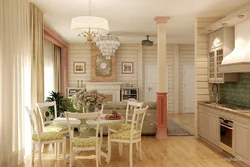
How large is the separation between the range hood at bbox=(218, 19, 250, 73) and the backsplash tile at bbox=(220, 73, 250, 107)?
0.52m

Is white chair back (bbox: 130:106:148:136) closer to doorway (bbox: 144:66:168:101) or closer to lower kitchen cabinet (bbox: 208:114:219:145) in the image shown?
lower kitchen cabinet (bbox: 208:114:219:145)

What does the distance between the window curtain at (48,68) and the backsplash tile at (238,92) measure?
518 centimetres

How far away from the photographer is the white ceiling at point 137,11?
477 centimetres

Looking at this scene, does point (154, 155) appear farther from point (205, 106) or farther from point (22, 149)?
point (22, 149)

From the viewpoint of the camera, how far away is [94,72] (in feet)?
32.3

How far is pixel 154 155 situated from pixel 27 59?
3.00 metres

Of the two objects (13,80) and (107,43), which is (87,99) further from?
(107,43)

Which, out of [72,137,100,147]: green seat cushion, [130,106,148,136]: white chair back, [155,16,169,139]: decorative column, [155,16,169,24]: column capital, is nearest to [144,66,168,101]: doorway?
[155,16,169,139]: decorative column

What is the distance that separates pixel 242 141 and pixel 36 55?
415 cm

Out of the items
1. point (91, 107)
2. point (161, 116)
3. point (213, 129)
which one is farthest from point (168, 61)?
point (91, 107)

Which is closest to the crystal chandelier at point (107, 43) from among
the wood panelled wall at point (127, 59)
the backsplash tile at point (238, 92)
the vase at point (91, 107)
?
the vase at point (91, 107)

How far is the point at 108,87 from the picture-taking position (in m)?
9.54

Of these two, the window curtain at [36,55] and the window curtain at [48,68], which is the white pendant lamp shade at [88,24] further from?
the window curtain at [48,68]

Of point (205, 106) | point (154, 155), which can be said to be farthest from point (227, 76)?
point (154, 155)
